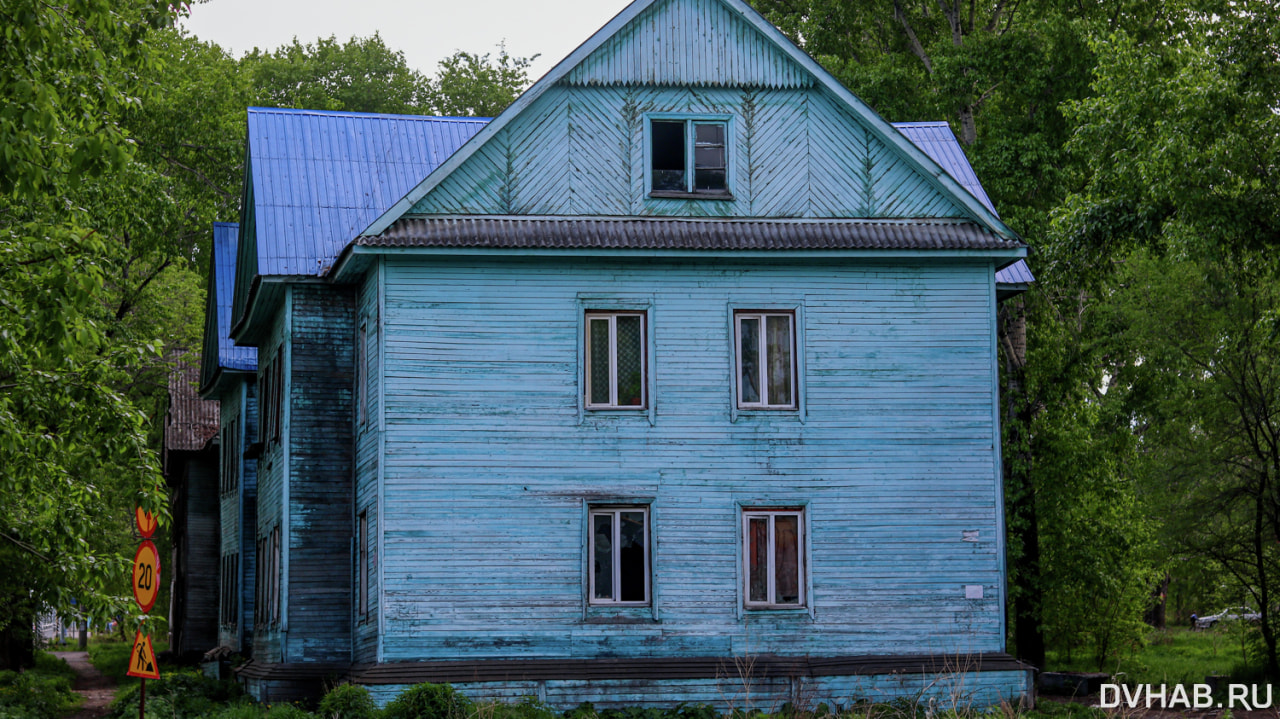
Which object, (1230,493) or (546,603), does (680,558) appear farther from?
(1230,493)

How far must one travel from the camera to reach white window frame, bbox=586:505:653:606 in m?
19.8

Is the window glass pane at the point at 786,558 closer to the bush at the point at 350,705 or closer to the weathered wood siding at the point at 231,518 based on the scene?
the bush at the point at 350,705

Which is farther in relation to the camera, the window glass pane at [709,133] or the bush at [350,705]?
the window glass pane at [709,133]

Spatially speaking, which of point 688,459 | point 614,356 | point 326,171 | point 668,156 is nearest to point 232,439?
point 326,171

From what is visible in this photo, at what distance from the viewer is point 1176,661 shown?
34.9 m

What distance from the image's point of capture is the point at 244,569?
2909 centimetres

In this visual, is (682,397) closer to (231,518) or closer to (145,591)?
(145,591)

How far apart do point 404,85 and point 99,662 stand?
24378mm

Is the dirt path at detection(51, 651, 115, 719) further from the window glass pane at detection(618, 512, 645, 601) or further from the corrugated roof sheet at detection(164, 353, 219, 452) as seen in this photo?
the window glass pane at detection(618, 512, 645, 601)

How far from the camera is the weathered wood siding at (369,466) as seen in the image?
792 inches

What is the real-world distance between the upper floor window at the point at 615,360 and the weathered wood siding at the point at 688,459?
225 mm

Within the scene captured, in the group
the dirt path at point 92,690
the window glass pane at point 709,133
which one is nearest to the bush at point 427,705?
the window glass pane at point 709,133

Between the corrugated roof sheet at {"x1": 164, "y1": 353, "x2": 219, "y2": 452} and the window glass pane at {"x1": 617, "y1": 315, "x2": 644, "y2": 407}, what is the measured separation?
22.8m

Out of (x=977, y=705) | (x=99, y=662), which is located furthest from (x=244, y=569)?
(x=99, y=662)
